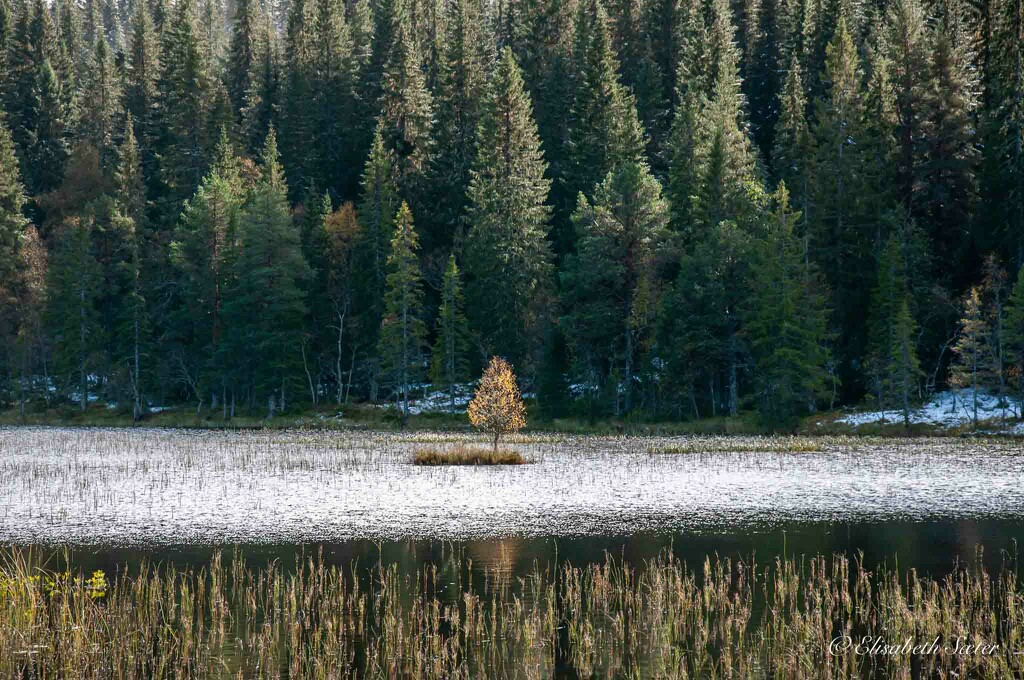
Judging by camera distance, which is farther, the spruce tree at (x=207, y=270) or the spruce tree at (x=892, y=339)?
the spruce tree at (x=207, y=270)

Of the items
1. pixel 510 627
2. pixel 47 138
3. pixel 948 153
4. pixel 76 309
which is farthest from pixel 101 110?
pixel 510 627

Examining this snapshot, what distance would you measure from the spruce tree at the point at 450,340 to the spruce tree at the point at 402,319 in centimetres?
140

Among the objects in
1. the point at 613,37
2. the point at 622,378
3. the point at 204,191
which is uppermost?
the point at 613,37

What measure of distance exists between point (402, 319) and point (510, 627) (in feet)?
207

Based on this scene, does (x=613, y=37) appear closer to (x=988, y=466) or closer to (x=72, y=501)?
(x=988, y=466)

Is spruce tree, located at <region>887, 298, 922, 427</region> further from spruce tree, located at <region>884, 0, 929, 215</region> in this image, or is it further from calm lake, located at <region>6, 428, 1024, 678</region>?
spruce tree, located at <region>884, 0, 929, 215</region>

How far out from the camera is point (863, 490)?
35.1 m

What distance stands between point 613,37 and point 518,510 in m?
81.4

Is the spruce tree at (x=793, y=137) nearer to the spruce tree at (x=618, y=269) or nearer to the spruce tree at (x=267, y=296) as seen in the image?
the spruce tree at (x=618, y=269)

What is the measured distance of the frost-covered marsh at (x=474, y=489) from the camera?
2786 centimetres

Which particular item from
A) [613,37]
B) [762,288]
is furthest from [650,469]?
[613,37]

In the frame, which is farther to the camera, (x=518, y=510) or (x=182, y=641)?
(x=518, y=510)

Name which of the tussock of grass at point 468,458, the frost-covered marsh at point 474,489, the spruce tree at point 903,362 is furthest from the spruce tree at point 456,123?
the tussock of grass at point 468,458

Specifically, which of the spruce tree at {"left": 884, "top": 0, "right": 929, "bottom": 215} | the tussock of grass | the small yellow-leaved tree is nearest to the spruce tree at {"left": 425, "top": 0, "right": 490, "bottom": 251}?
the spruce tree at {"left": 884, "top": 0, "right": 929, "bottom": 215}
